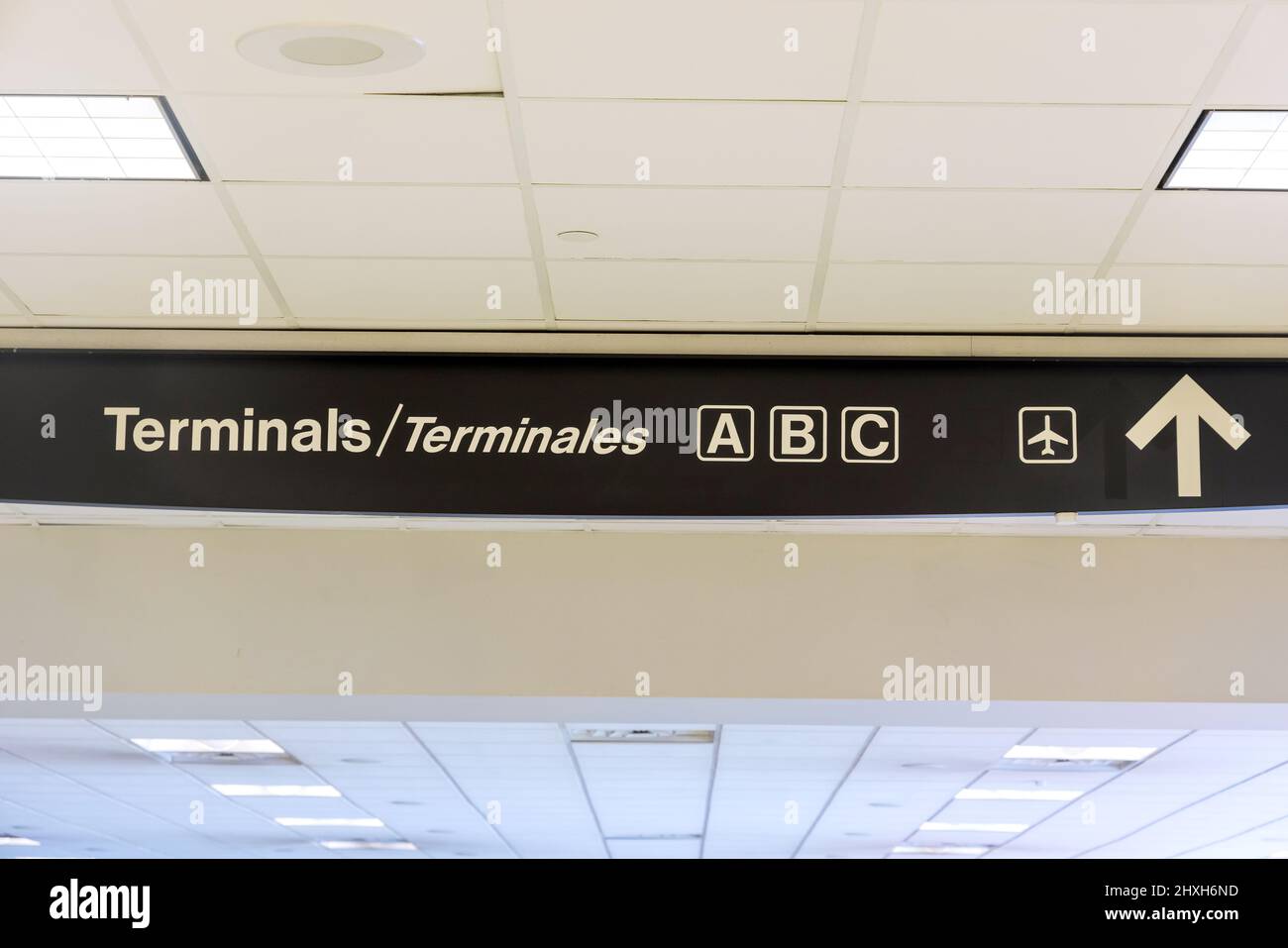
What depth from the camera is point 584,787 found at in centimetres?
999

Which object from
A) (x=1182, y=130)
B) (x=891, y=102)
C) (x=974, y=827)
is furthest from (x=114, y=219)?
(x=974, y=827)

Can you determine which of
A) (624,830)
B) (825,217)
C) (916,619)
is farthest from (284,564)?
(624,830)

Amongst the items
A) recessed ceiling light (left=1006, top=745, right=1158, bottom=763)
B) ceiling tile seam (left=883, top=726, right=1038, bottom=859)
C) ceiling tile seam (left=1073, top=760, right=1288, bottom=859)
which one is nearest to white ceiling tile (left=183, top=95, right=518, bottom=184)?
ceiling tile seam (left=883, top=726, right=1038, bottom=859)

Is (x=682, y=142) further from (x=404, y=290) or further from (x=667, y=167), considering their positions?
(x=404, y=290)

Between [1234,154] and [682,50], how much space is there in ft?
3.80

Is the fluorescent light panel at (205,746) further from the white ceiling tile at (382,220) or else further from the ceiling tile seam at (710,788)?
the white ceiling tile at (382,220)

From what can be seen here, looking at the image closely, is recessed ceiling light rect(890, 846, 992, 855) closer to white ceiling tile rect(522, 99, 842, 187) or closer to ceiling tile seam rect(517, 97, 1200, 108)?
white ceiling tile rect(522, 99, 842, 187)

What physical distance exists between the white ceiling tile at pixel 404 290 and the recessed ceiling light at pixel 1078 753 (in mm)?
5875

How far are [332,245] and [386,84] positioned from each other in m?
0.76

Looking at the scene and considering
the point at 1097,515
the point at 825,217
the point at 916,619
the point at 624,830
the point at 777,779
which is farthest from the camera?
the point at 624,830

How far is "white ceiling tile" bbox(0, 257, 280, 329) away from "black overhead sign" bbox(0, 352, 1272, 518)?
85cm

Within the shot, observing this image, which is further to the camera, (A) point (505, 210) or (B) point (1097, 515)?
(A) point (505, 210)
